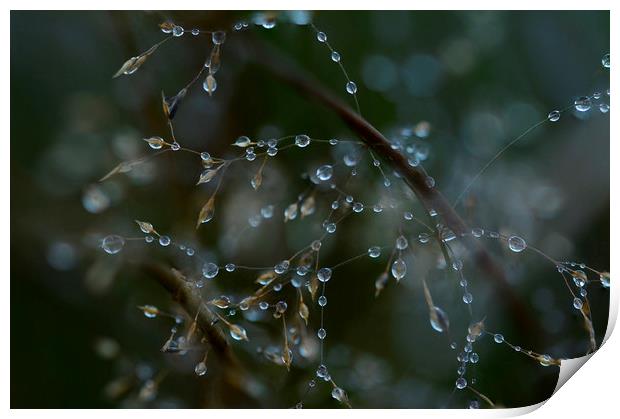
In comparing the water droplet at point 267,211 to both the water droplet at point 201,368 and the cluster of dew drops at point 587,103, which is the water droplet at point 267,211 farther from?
the cluster of dew drops at point 587,103

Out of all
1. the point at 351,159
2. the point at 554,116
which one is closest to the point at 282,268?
the point at 351,159

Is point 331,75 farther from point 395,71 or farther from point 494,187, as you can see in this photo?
point 494,187

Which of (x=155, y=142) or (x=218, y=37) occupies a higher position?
(x=218, y=37)

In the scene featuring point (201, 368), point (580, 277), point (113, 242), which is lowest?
point (201, 368)

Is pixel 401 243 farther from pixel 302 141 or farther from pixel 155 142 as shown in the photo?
pixel 155 142

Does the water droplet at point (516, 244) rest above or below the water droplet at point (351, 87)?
below

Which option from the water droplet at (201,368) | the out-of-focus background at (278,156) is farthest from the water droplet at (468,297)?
the water droplet at (201,368)

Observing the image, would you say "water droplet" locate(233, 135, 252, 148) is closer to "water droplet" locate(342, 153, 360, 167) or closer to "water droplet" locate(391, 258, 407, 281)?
"water droplet" locate(342, 153, 360, 167)
